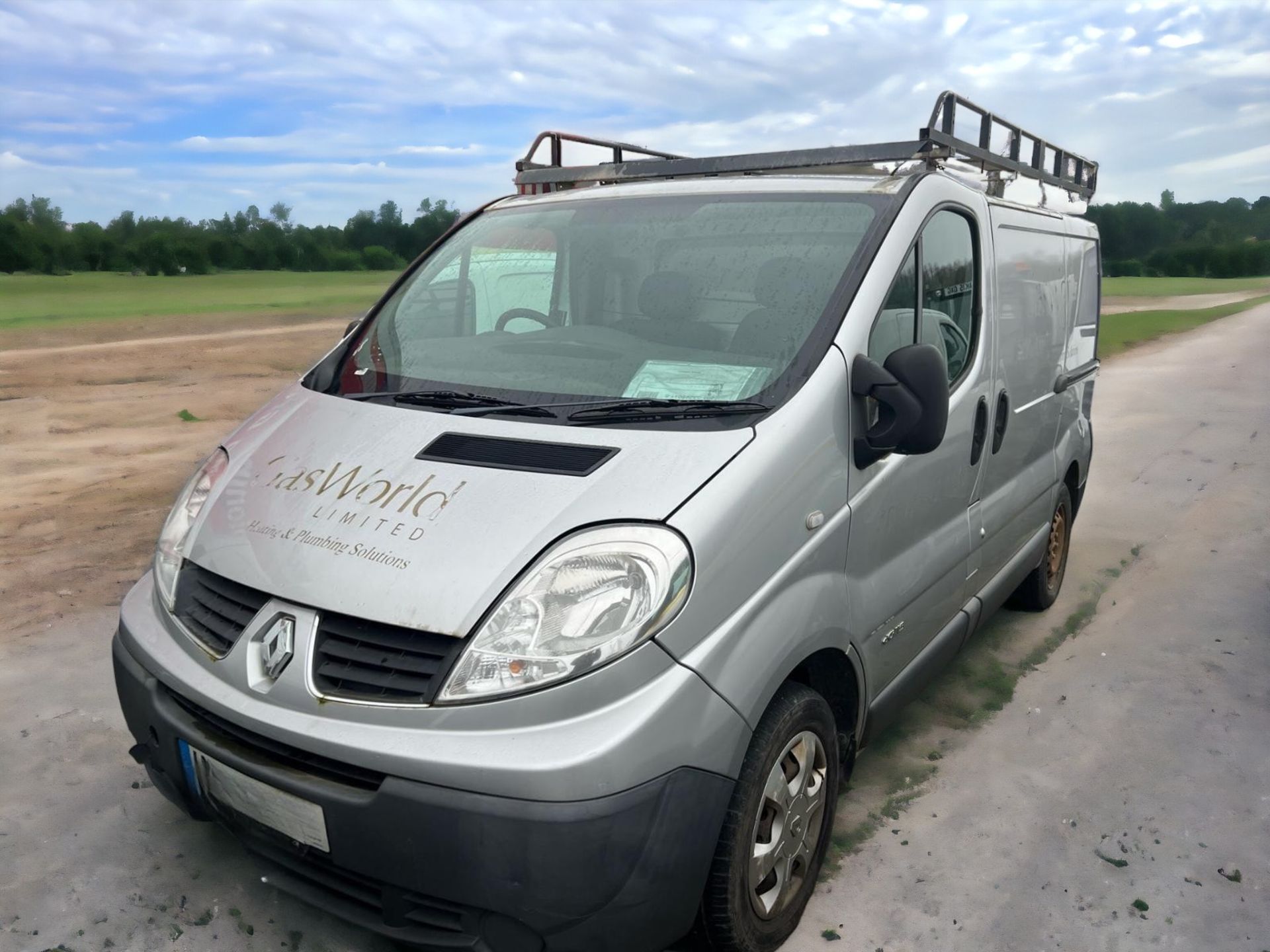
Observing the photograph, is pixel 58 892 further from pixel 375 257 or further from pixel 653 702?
pixel 375 257

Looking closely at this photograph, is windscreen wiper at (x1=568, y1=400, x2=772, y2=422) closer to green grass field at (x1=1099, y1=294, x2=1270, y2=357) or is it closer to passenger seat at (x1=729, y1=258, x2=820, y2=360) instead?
passenger seat at (x1=729, y1=258, x2=820, y2=360)

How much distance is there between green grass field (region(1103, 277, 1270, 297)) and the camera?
158 feet

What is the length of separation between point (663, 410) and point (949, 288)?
4.38 feet

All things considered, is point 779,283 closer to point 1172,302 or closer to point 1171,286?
point 1172,302

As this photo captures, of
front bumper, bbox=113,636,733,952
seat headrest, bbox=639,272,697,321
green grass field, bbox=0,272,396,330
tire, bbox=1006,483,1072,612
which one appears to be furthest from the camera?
green grass field, bbox=0,272,396,330

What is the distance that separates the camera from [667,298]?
3.04m

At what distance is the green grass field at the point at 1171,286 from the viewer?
1892 inches

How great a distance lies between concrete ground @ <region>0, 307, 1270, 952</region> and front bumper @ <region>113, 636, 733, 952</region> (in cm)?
58

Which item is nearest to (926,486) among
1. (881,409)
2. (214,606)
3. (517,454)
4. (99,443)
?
(881,409)

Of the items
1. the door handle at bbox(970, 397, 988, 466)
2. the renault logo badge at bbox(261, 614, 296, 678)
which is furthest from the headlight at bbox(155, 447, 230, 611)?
the door handle at bbox(970, 397, 988, 466)

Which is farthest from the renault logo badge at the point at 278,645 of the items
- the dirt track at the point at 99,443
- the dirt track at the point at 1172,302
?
the dirt track at the point at 1172,302

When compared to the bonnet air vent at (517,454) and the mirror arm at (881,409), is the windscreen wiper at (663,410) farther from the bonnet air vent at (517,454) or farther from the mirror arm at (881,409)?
the mirror arm at (881,409)

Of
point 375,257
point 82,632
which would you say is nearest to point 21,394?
point 82,632

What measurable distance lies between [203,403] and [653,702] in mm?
10881
